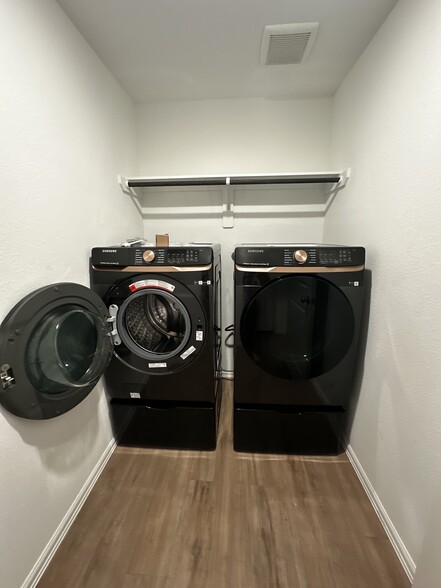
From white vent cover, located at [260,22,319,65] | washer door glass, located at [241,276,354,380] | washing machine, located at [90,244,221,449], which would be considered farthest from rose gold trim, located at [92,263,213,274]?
white vent cover, located at [260,22,319,65]

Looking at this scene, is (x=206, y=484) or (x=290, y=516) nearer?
(x=290, y=516)

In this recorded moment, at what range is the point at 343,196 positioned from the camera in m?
1.61

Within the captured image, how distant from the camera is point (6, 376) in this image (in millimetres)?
813

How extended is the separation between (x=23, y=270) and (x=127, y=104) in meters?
1.54

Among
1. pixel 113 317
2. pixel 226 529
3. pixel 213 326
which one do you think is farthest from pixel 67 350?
pixel 226 529

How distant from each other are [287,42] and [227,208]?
0.97 metres

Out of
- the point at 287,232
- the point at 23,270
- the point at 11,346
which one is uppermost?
the point at 287,232

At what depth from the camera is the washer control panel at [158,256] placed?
48.4 inches

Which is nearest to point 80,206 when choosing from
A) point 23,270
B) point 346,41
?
point 23,270

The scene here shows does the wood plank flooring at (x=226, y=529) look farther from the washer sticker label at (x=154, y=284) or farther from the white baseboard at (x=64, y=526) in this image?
the washer sticker label at (x=154, y=284)

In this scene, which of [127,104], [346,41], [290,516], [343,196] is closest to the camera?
[290,516]

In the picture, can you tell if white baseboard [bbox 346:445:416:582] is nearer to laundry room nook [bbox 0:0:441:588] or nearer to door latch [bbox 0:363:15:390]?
laundry room nook [bbox 0:0:441:588]

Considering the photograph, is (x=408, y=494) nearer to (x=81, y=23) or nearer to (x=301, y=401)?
(x=301, y=401)

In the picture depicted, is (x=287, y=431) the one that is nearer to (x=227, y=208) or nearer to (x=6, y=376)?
(x=6, y=376)
